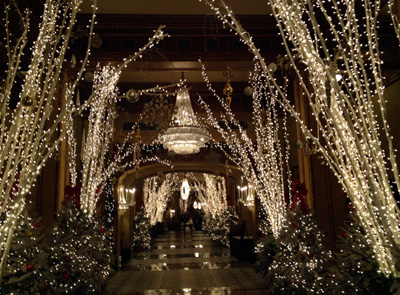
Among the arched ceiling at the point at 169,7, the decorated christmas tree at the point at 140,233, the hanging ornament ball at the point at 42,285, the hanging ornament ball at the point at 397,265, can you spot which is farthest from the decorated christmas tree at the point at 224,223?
the hanging ornament ball at the point at 397,265

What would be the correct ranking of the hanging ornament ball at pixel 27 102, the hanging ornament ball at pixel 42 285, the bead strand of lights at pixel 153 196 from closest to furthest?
the hanging ornament ball at pixel 27 102 → the hanging ornament ball at pixel 42 285 → the bead strand of lights at pixel 153 196

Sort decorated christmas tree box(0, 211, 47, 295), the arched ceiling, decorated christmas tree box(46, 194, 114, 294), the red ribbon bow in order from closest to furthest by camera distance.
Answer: decorated christmas tree box(0, 211, 47, 295) → decorated christmas tree box(46, 194, 114, 294) → the arched ceiling → the red ribbon bow

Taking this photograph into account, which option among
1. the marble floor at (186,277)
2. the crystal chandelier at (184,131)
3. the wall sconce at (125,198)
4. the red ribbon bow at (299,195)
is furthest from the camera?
the wall sconce at (125,198)

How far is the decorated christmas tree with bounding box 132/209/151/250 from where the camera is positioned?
13.7m

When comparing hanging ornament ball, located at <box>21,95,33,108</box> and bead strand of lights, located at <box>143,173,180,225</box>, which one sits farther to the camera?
bead strand of lights, located at <box>143,173,180,225</box>

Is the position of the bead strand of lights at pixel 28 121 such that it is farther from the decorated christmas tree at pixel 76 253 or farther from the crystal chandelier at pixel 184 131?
the crystal chandelier at pixel 184 131

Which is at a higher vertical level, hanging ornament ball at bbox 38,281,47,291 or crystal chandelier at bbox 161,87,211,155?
crystal chandelier at bbox 161,87,211,155

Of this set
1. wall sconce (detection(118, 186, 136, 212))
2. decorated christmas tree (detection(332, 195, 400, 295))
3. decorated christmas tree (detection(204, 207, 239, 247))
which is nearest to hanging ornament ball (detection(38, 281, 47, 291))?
decorated christmas tree (detection(332, 195, 400, 295))

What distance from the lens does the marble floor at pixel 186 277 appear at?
22.0ft

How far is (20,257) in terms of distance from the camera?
3.21 metres

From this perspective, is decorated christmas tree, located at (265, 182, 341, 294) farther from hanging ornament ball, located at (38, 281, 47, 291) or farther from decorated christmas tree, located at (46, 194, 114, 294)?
hanging ornament ball, located at (38, 281, 47, 291)

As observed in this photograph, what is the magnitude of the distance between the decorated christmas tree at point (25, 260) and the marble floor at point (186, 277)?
3.36 metres

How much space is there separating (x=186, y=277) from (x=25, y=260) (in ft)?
17.1

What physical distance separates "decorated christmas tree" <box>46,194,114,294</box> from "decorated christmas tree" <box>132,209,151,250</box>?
8581mm
